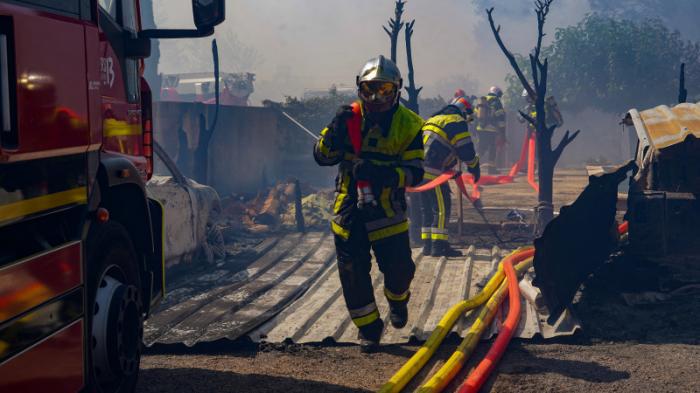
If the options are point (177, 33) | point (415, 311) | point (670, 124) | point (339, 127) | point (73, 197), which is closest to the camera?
point (73, 197)

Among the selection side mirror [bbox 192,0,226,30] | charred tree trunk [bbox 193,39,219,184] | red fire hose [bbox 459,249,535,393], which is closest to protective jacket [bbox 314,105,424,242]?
red fire hose [bbox 459,249,535,393]

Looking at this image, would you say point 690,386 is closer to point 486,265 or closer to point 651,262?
point 651,262

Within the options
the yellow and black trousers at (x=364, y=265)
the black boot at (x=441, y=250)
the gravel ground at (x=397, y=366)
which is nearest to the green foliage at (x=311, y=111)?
the black boot at (x=441, y=250)

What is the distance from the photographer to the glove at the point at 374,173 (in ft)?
17.7

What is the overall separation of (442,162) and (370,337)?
14.0 ft

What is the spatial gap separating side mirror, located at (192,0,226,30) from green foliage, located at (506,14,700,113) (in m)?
28.6

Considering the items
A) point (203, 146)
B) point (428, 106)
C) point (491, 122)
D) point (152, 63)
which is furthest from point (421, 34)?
point (203, 146)

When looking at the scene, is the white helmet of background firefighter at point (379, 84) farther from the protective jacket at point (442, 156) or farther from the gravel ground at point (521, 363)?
the protective jacket at point (442, 156)

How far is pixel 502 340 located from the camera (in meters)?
5.21

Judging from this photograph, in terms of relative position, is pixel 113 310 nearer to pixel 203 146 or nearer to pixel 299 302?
pixel 299 302

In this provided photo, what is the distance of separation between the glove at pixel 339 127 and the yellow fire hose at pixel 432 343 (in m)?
1.45

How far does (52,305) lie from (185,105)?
1247cm

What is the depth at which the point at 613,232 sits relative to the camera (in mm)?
6988

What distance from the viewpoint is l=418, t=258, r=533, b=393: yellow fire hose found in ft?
14.4
